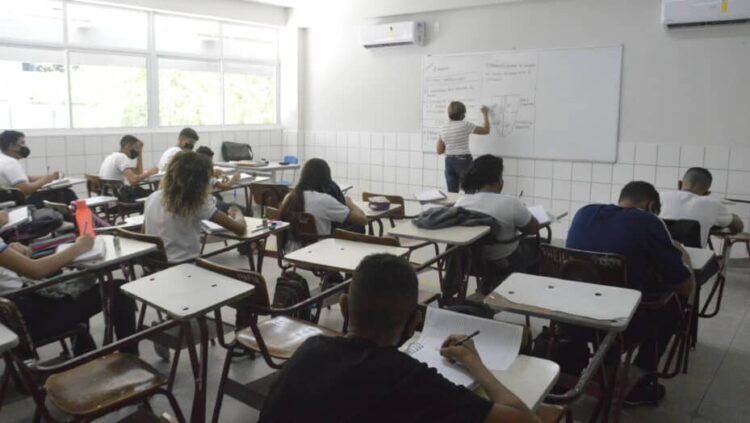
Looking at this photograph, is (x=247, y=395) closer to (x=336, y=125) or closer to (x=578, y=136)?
(x=578, y=136)

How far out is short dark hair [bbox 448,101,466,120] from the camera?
6.27 metres

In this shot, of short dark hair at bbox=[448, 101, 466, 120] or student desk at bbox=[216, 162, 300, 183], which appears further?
student desk at bbox=[216, 162, 300, 183]

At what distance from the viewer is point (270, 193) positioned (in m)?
4.77

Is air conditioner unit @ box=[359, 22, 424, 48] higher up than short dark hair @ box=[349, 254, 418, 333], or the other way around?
air conditioner unit @ box=[359, 22, 424, 48]

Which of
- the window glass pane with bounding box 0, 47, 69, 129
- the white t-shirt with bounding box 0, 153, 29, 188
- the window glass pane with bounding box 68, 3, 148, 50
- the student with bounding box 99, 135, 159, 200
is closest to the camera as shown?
the white t-shirt with bounding box 0, 153, 29, 188

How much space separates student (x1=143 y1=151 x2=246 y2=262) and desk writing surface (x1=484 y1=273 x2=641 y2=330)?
1676 mm

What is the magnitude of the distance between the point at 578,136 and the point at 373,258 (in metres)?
5.10

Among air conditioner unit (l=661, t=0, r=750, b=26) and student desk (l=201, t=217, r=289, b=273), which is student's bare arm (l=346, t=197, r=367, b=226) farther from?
air conditioner unit (l=661, t=0, r=750, b=26)

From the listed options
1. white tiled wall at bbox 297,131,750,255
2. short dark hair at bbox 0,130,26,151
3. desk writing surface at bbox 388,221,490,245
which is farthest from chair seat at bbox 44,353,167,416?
white tiled wall at bbox 297,131,750,255

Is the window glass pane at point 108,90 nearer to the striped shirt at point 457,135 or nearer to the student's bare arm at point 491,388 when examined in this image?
the striped shirt at point 457,135

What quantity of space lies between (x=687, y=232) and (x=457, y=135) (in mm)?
3146

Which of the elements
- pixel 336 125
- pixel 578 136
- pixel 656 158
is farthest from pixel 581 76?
pixel 336 125

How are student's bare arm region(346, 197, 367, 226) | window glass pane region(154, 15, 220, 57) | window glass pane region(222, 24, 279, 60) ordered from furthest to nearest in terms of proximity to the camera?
window glass pane region(222, 24, 279, 60) < window glass pane region(154, 15, 220, 57) < student's bare arm region(346, 197, 367, 226)

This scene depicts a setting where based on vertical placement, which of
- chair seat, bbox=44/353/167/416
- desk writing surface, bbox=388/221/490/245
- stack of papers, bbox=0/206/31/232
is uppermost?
stack of papers, bbox=0/206/31/232
